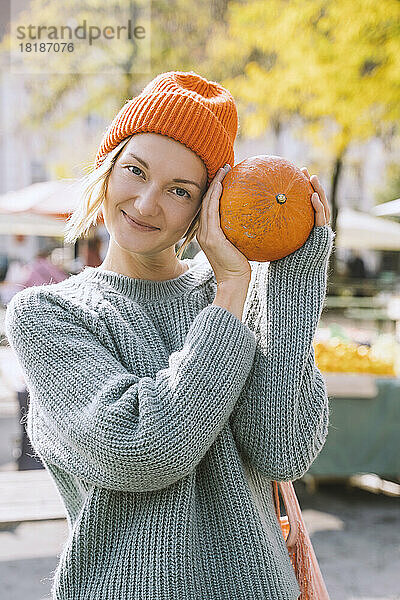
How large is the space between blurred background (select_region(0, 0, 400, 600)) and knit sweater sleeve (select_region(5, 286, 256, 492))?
596mm

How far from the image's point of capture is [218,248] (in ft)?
5.06

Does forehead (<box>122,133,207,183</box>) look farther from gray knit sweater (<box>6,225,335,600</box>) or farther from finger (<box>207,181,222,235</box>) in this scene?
gray knit sweater (<box>6,225,335,600</box>)

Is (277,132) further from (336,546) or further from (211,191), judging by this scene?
(211,191)

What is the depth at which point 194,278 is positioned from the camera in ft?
5.70

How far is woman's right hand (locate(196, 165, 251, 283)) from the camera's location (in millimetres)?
1534

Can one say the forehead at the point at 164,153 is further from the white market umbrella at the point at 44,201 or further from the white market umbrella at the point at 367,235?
the white market umbrella at the point at 367,235

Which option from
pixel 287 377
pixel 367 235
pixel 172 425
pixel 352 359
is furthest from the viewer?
pixel 367 235

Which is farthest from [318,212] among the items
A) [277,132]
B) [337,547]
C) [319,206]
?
[277,132]

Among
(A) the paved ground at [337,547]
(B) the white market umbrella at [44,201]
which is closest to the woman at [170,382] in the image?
(A) the paved ground at [337,547]

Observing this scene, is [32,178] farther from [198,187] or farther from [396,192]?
[198,187]

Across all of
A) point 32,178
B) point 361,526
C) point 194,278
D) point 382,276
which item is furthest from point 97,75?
point 32,178

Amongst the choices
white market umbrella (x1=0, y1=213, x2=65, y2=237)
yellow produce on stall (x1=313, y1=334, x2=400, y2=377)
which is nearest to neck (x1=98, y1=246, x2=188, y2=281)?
yellow produce on stall (x1=313, y1=334, x2=400, y2=377)

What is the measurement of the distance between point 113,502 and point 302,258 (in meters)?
0.66

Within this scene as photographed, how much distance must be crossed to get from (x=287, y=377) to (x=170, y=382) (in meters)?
0.26
